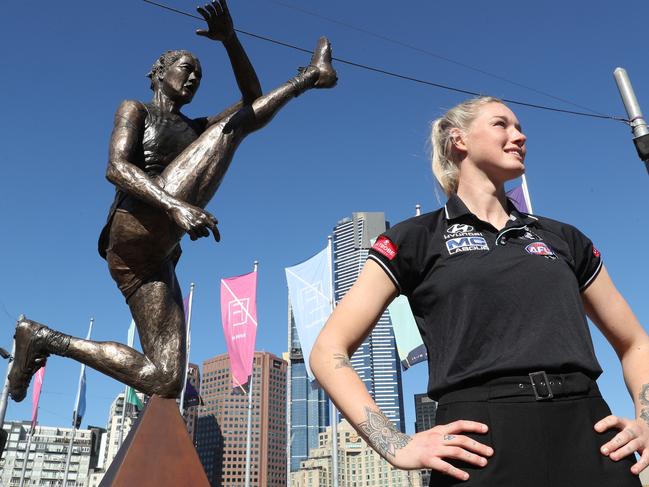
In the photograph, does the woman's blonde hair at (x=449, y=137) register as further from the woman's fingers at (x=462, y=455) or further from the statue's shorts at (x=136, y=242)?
the statue's shorts at (x=136, y=242)

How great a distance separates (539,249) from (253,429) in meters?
118

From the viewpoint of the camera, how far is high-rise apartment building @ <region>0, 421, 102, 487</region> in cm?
9894

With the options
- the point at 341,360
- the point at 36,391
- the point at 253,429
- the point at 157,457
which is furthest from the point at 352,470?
the point at 341,360

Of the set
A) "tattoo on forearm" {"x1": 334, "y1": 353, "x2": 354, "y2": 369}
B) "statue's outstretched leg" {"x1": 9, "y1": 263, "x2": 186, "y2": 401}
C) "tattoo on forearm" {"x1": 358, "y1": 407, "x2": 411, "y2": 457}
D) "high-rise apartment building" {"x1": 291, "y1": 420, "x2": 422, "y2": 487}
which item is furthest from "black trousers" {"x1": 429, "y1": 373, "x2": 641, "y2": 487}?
"high-rise apartment building" {"x1": 291, "y1": 420, "x2": 422, "y2": 487}

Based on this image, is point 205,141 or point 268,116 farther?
point 268,116

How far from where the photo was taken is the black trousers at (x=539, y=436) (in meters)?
1.24

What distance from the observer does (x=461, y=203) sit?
69.2 inches

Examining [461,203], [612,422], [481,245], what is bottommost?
[612,422]

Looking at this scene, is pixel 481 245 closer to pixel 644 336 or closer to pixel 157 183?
pixel 644 336

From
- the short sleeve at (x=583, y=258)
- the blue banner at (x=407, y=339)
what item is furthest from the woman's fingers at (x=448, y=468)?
the blue banner at (x=407, y=339)

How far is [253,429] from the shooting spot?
4429 inches

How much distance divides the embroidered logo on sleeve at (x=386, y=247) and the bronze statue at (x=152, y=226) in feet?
4.52

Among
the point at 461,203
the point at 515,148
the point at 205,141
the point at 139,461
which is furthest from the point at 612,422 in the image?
the point at 205,141

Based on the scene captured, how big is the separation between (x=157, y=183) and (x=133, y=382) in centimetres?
104
